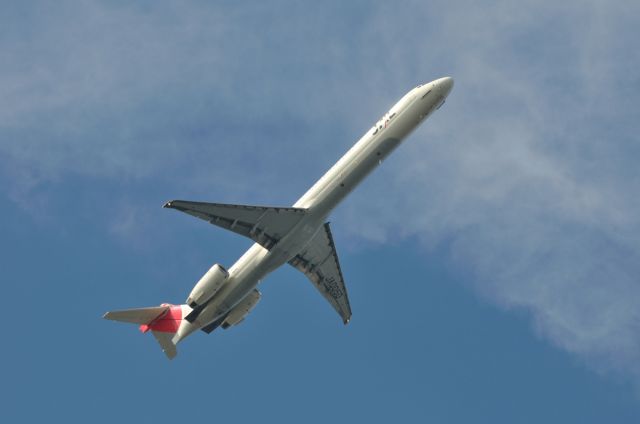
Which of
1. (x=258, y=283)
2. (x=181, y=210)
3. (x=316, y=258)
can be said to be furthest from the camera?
(x=316, y=258)

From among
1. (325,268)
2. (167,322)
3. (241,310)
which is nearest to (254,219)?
(241,310)

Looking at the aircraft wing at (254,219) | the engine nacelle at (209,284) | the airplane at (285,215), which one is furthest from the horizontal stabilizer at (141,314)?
the aircraft wing at (254,219)

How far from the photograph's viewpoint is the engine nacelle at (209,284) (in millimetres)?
70375

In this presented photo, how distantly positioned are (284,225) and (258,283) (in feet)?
18.2

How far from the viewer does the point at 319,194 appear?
6962 cm

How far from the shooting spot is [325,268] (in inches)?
3145

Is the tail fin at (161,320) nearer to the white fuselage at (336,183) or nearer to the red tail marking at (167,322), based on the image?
the red tail marking at (167,322)

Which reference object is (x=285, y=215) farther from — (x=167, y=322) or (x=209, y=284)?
(x=167, y=322)

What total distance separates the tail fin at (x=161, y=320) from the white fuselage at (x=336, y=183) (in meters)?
5.23

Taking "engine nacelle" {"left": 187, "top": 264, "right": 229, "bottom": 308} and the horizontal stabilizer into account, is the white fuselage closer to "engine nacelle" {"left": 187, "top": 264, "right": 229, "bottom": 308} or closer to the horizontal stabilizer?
"engine nacelle" {"left": 187, "top": 264, "right": 229, "bottom": 308}

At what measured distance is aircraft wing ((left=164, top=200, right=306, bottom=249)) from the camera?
69125 millimetres

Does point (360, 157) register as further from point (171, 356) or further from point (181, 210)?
point (171, 356)

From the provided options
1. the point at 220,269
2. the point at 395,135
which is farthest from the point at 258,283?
the point at 395,135

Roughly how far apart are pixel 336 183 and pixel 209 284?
12287 millimetres
